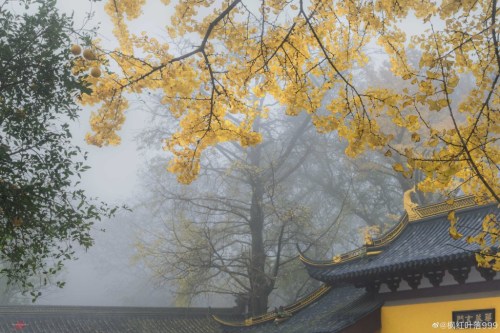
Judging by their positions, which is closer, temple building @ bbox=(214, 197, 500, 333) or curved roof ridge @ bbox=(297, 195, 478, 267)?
temple building @ bbox=(214, 197, 500, 333)

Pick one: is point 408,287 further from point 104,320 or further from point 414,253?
point 104,320

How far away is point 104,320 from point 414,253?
10.1 meters

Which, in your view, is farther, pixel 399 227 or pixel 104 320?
pixel 104 320

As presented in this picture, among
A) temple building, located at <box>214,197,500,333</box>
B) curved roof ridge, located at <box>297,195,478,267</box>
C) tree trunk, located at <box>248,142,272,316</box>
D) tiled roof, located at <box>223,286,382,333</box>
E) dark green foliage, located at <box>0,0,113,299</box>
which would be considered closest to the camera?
dark green foliage, located at <box>0,0,113,299</box>

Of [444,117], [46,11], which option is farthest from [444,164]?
[444,117]

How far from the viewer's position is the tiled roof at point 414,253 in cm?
680

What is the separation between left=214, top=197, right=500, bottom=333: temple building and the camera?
22.1 ft

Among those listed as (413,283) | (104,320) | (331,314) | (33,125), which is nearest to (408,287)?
(413,283)

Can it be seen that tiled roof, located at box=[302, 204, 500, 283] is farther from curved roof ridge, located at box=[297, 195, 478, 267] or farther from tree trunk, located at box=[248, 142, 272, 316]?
tree trunk, located at box=[248, 142, 272, 316]

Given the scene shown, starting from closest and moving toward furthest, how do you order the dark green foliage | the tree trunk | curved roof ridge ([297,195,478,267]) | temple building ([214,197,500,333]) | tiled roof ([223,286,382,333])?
the dark green foliage < temple building ([214,197,500,333]) < tiled roof ([223,286,382,333]) < curved roof ridge ([297,195,478,267]) < the tree trunk

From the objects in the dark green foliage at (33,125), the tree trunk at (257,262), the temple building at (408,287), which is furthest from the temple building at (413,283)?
the dark green foliage at (33,125)

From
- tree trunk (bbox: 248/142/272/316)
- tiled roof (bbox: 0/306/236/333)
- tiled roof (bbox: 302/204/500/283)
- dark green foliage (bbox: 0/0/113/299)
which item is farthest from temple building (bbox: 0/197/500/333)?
dark green foliage (bbox: 0/0/113/299)

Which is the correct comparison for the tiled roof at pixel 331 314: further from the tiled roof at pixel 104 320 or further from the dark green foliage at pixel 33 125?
the dark green foliage at pixel 33 125

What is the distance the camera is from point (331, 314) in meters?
9.04
